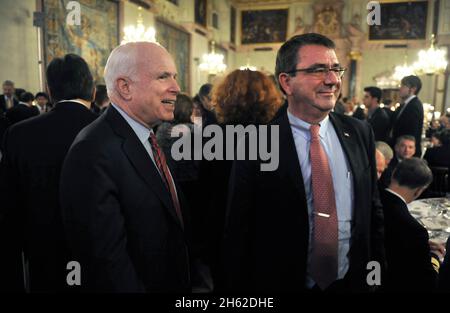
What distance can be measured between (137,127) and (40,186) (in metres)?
0.79

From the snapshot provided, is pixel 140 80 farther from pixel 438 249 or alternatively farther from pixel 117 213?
pixel 438 249

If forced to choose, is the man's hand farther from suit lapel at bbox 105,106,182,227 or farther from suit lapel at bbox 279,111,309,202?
suit lapel at bbox 105,106,182,227

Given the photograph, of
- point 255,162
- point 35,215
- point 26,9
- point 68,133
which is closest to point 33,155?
point 68,133

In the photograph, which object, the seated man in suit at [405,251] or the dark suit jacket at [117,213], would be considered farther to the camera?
the seated man in suit at [405,251]

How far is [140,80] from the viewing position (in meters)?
1.61

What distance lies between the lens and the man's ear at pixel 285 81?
1928mm

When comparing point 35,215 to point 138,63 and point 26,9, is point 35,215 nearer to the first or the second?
point 138,63

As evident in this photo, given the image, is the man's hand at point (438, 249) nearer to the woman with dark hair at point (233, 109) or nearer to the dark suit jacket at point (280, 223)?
the dark suit jacket at point (280, 223)

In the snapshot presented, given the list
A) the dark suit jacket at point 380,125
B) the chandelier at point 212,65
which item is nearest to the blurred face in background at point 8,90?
the dark suit jacket at point 380,125

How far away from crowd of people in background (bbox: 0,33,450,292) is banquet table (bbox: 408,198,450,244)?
24 centimetres

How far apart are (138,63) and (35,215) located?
1.10 m

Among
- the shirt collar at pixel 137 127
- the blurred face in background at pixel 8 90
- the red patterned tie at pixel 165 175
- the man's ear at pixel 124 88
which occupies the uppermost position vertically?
the blurred face in background at pixel 8 90

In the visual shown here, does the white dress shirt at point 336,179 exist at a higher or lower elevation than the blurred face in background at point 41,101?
lower
